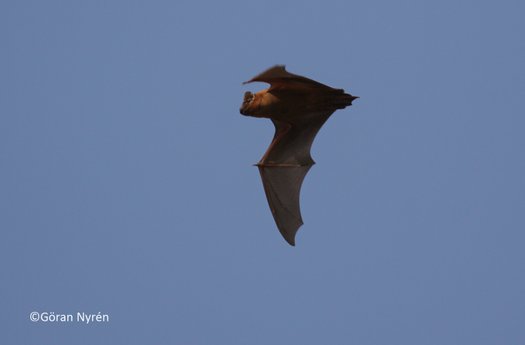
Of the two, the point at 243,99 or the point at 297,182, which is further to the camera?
the point at 297,182

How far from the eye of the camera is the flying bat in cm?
1695

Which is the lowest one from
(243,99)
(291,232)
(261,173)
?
(291,232)

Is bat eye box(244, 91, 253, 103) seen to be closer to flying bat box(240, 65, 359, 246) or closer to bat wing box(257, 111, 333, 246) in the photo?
flying bat box(240, 65, 359, 246)

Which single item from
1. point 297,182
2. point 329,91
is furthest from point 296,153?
point 329,91

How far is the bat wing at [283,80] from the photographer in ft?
50.9

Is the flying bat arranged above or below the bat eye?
below

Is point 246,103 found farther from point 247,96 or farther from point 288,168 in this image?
point 288,168

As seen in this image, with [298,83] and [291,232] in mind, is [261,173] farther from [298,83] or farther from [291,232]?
[298,83]

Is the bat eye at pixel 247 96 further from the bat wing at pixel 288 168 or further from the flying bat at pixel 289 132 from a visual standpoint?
the bat wing at pixel 288 168

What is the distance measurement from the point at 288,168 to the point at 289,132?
2.32ft

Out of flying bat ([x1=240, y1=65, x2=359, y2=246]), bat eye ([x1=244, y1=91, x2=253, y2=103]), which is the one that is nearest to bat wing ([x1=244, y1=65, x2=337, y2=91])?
flying bat ([x1=240, y1=65, x2=359, y2=246])

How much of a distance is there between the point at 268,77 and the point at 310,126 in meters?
2.42

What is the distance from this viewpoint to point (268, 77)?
15906 mm

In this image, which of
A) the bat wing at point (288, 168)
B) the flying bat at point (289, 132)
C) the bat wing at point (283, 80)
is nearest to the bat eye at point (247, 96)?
the flying bat at point (289, 132)
